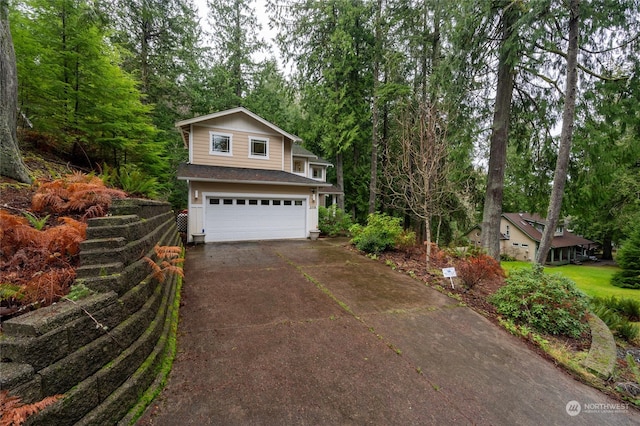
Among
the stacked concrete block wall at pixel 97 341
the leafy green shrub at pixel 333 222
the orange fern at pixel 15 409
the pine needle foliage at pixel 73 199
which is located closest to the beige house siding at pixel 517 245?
the leafy green shrub at pixel 333 222

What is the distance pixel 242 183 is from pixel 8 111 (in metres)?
5.75

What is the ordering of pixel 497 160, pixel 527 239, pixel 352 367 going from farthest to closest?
pixel 527 239 < pixel 497 160 < pixel 352 367

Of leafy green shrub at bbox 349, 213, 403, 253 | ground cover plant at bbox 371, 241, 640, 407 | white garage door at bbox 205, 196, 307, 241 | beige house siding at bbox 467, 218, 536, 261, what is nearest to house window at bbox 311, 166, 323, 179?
white garage door at bbox 205, 196, 307, 241

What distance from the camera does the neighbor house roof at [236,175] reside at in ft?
27.9

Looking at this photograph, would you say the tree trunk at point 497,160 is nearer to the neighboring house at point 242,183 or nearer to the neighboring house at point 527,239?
the neighboring house at point 242,183

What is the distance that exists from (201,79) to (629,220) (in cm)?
2885

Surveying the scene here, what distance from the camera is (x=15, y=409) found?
1315 millimetres

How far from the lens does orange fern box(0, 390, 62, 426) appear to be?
1.27 metres

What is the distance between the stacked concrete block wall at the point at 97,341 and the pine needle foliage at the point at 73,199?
1.23ft

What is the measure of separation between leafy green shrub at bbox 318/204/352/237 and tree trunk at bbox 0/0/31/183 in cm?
993

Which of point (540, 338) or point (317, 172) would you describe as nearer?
point (540, 338)

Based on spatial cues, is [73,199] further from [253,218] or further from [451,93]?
[451,93]

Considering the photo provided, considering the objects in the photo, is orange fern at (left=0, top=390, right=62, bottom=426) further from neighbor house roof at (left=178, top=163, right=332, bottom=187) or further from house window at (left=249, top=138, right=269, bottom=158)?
house window at (left=249, top=138, right=269, bottom=158)

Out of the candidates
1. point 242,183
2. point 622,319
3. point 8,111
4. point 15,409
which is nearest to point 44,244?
point 15,409
